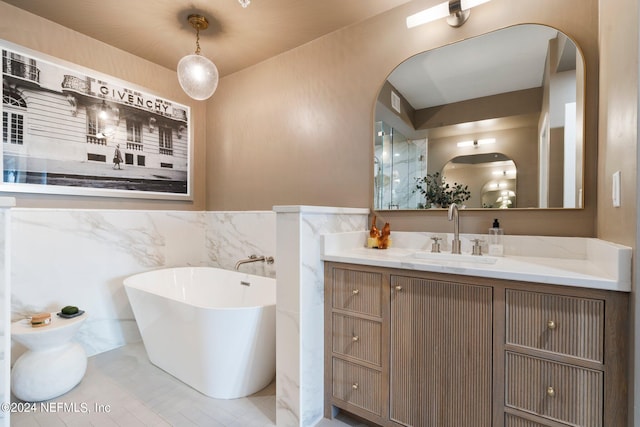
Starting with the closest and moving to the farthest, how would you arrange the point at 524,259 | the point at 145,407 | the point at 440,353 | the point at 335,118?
the point at 440,353 < the point at 524,259 < the point at 145,407 < the point at 335,118

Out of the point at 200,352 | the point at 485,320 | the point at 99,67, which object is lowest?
the point at 200,352

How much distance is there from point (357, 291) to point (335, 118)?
137cm

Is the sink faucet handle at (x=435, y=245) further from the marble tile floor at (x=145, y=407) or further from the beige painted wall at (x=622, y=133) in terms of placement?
the marble tile floor at (x=145, y=407)

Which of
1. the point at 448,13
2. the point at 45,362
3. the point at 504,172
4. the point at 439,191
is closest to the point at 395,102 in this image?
the point at 448,13

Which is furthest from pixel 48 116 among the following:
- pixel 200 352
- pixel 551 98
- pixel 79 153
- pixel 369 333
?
pixel 551 98

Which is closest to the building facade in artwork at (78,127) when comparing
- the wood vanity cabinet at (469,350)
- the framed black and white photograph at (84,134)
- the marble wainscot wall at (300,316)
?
the framed black and white photograph at (84,134)

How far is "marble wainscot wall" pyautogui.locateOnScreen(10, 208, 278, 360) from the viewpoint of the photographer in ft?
6.85

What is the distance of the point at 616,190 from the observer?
3.42 ft

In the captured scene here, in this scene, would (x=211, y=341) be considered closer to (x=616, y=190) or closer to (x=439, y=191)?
(x=439, y=191)

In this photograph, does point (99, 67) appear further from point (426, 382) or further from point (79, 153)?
point (426, 382)

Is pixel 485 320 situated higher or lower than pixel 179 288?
higher

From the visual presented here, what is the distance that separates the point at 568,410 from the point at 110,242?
3.05 m

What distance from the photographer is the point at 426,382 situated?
1.31 metres

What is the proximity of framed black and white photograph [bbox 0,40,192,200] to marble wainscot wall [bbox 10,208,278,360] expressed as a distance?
0.23 m
